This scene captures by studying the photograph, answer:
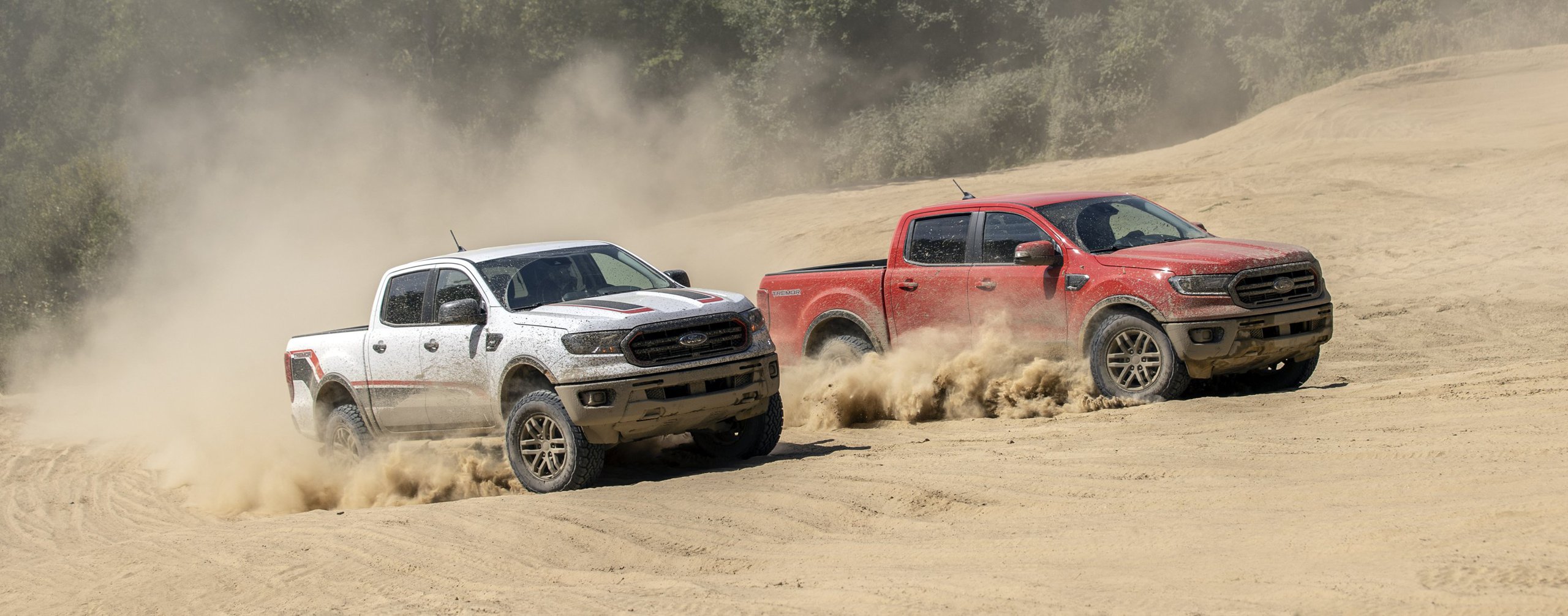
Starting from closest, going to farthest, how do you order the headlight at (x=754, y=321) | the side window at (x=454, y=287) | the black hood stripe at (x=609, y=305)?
1. the black hood stripe at (x=609, y=305)
2. the headlight at (x=754, y=321)
3. the side window at (x=454, y=287)

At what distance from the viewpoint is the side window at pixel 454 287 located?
9.80 meters

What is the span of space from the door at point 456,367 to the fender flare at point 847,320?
11.4 ft

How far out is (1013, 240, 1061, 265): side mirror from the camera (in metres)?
10.6

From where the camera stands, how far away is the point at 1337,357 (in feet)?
44.1

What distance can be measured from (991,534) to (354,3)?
4077 centimetres

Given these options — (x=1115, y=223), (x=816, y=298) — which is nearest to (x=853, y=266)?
(x=816, y=298)

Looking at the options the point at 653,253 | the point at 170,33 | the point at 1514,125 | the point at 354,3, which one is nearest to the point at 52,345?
the point at 653,253

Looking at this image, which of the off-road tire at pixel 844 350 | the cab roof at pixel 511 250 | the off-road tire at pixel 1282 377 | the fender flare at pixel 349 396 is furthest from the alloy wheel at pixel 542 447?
the off-road tire at pixel 1282 377

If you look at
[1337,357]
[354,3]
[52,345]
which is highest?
[354,3]

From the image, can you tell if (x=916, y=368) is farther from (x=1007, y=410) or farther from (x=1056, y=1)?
(x=1056, y=1)

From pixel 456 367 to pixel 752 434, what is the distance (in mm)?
2088

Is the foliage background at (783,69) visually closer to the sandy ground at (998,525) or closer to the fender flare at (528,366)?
the sandy ground at (998,525)

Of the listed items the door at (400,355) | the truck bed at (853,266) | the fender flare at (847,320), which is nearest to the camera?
the door at (400,355)

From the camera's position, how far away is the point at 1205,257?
10.1m
